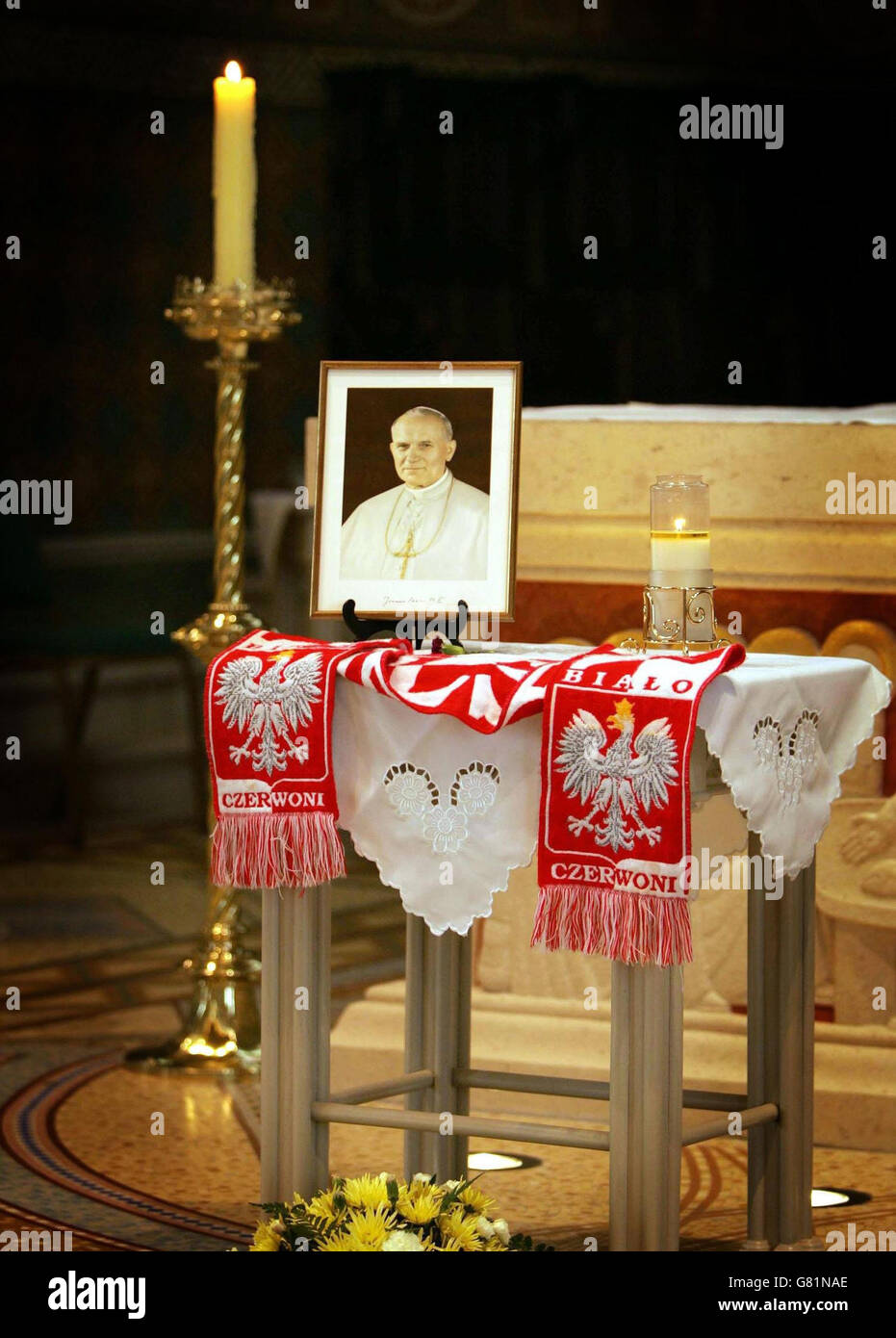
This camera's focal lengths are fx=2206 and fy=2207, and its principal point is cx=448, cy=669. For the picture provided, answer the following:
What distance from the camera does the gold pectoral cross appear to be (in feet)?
10.3

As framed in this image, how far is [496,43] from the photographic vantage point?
6.39 m

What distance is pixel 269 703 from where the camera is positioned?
3047 millimetres

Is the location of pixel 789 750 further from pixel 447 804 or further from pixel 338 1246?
pixel 338 1246

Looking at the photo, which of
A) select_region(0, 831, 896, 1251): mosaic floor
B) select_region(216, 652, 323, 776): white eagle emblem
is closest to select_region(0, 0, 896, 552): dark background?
select_region(0, 831, 896, 1251): mosaic floor

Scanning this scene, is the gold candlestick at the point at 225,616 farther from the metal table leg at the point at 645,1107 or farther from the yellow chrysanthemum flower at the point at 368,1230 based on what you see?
the metal table leg at the point at 645,1107

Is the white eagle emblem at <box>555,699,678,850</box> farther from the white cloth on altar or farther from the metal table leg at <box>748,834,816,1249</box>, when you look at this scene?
the metal table leg at <box>748,834,816,1249</box>

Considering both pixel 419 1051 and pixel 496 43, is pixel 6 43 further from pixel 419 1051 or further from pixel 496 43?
pixel 419 1051

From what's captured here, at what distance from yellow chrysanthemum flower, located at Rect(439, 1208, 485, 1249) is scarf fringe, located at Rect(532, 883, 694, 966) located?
0.37 m

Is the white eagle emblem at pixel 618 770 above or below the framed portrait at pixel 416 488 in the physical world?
below

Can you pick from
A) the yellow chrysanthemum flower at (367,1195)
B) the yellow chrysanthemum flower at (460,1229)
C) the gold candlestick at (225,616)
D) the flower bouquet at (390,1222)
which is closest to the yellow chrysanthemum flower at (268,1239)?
the flower bouquet at (390,1222)

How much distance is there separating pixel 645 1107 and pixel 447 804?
0.47 m

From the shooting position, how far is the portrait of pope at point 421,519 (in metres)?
3.12

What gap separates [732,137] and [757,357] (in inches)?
25.5
